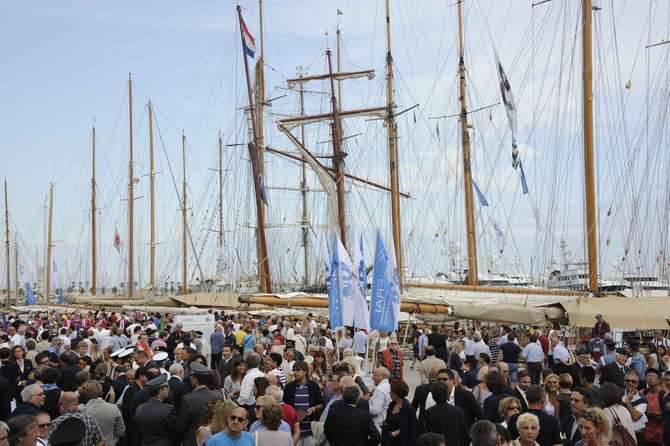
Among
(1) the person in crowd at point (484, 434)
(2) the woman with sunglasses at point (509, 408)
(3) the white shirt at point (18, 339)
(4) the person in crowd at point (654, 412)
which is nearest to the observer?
(1) the person in crowd at point (484, 434)

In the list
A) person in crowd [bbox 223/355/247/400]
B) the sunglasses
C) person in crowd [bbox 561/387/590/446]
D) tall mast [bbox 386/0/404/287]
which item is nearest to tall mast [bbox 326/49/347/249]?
tall mast [bbox 386/0/404/287]

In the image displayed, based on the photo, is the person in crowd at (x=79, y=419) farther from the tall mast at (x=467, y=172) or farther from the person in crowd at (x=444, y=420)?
the tall mast at (x=467, y=172)

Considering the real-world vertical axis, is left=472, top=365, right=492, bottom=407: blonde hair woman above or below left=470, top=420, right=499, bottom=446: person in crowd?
below

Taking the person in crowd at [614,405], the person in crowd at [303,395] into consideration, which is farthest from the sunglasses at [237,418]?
the person in crowd at [614,405]

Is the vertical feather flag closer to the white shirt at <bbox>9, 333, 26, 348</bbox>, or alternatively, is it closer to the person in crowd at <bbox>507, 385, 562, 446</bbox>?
the white shirt at <bbox>9, 333, 26, 348</bbox>

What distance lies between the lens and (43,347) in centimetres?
1720

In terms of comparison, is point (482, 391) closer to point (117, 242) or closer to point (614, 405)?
point (614, 405)

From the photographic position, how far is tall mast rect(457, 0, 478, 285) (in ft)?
147

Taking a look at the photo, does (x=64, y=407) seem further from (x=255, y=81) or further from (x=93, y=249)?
(x=93, y=249)

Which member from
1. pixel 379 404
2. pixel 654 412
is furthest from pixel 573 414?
pixel 379 404

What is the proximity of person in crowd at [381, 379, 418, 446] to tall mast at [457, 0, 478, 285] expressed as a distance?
36065 mm

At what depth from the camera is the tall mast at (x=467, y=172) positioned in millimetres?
44769

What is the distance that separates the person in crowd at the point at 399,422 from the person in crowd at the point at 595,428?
94.9 inches

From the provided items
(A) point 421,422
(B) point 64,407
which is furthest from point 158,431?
(A) point 421,422
